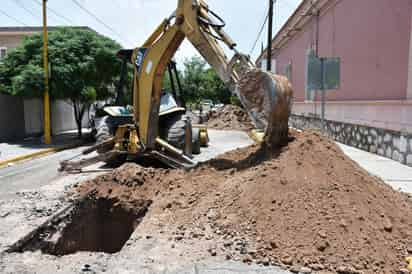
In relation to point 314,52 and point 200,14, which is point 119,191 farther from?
point 314,52

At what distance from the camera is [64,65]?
13.6m

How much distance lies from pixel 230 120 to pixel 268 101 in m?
20.7

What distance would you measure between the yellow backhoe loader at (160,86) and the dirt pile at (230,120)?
636 inches

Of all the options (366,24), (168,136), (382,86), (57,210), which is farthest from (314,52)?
(57,210)

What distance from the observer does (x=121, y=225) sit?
546cm

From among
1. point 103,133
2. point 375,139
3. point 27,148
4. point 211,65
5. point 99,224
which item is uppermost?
point 211,65

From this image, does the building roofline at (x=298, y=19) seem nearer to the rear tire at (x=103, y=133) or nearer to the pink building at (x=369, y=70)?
the pink building at (x=369, y=70)

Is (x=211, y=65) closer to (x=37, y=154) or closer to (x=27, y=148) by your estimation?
(x=37, y=154)

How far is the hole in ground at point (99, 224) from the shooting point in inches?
191

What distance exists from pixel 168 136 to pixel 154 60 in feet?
6.19

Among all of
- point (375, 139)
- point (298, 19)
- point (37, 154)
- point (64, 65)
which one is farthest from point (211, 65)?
point (298, 19)

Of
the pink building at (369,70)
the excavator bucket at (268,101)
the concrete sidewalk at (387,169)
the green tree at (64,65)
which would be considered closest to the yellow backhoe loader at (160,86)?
the excavator bucket at (268,101)

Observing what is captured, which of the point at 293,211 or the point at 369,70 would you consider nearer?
the point at 293,211

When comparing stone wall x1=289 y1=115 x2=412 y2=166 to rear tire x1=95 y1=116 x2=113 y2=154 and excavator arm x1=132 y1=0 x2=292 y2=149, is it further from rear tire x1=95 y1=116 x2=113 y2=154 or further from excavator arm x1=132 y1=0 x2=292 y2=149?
rear tire x1=95 y1=116 x2=113 y2=154
